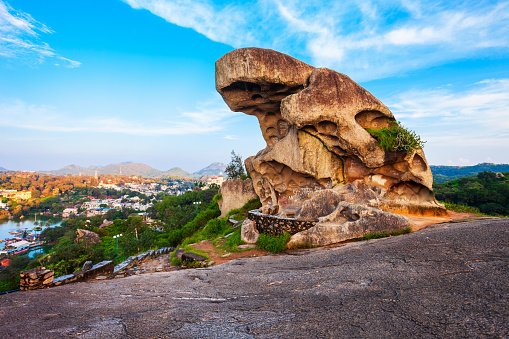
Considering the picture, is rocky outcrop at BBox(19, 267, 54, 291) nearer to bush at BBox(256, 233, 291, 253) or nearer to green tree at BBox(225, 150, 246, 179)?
bush at BBox(256, 233, 291, 253)

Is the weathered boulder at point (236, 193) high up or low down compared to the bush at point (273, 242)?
up

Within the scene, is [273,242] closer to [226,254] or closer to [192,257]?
[226,254]

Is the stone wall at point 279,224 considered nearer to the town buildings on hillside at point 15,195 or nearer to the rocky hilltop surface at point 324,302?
the rocky hilltop surface at point 324,302

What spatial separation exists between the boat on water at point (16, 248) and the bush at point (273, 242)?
5197 centimetres

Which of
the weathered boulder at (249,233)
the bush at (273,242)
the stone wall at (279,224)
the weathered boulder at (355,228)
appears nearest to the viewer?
the weathered boulder at (355,228)

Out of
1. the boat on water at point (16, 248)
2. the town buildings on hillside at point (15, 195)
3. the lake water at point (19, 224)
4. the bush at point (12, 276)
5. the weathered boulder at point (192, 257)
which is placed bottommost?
the lake water at point (19, 224)

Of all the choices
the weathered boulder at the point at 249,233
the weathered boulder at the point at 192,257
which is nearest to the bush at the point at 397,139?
the weathered boulder at the point at 249,233

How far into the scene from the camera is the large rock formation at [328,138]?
1301cm

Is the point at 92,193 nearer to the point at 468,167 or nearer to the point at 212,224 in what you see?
the point at 212,224

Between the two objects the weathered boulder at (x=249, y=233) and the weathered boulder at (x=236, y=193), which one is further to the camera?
the weathered boulder at (x=236, y=193)

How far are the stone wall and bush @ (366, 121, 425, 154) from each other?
6.02 metres

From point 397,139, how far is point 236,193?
1247 centimetres

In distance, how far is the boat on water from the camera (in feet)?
142

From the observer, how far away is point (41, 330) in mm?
3410
